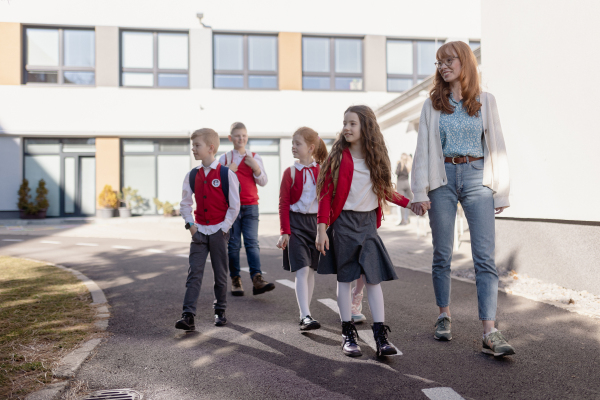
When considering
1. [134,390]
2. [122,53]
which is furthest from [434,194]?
[122,53]

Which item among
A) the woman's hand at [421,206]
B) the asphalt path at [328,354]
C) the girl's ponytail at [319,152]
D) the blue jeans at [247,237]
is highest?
the girl's ponytail at [319,152]

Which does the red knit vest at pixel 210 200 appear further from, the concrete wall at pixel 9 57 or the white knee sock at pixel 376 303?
the concrete wall at pixel 9 57

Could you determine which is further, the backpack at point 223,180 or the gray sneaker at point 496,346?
the backpack at point 223,180

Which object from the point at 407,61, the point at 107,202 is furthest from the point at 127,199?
the point at 407,61

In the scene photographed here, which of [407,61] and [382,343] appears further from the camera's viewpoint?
[407,61]

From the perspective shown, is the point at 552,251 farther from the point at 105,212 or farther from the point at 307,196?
the point at 105,212

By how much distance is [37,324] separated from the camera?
4.26m

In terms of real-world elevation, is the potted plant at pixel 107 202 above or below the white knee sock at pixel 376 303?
above

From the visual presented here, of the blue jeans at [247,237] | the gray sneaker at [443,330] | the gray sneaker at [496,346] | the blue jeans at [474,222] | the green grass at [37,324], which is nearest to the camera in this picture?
the green grass at [37,324]

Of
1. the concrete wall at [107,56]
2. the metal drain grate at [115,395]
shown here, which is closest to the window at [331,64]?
the concrete wall at [107,56]

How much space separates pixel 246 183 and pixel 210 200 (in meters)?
1.37

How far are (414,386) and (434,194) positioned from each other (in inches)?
57.2

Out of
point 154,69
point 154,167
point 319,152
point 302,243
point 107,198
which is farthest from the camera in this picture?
point 154,167

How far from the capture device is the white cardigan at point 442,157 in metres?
3.60
